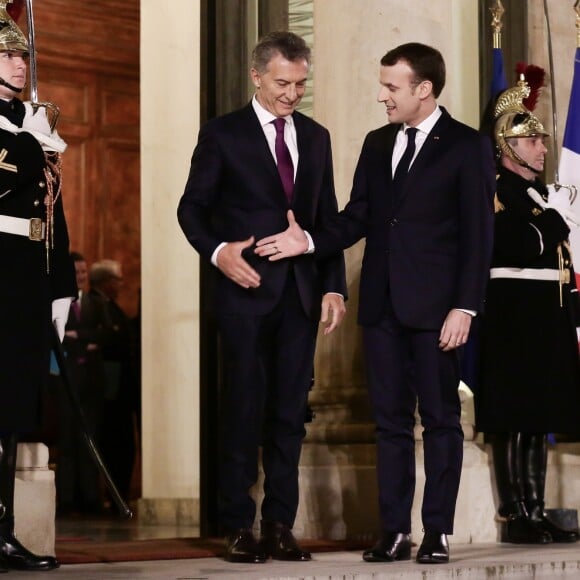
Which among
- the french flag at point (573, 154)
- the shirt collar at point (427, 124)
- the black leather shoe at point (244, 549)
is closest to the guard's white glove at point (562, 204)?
the french flag at point (573, 154)

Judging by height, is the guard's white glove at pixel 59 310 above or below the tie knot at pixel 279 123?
below

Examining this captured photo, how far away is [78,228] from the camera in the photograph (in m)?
11.8

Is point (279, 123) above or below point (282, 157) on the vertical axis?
above

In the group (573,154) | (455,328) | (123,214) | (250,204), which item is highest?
(123,214)

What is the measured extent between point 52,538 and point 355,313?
5.80 feet

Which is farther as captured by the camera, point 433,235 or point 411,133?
point 411,133

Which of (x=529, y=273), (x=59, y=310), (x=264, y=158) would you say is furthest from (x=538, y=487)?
(x=59, y=310)

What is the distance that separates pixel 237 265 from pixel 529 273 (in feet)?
5.95

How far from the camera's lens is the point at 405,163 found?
17.7 feet

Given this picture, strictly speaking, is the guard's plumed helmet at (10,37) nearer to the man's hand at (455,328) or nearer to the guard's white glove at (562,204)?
the man's hand at (455,328)

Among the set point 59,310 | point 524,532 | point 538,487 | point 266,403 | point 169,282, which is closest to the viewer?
point 59,310

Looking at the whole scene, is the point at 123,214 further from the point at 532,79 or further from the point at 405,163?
the point at 405,163

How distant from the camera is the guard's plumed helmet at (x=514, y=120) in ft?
21.1

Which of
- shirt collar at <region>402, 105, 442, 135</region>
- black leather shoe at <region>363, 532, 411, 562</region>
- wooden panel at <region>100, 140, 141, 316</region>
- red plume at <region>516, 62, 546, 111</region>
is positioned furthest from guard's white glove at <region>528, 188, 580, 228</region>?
wooden panel at <region>100, 140, 141, 316</region>
